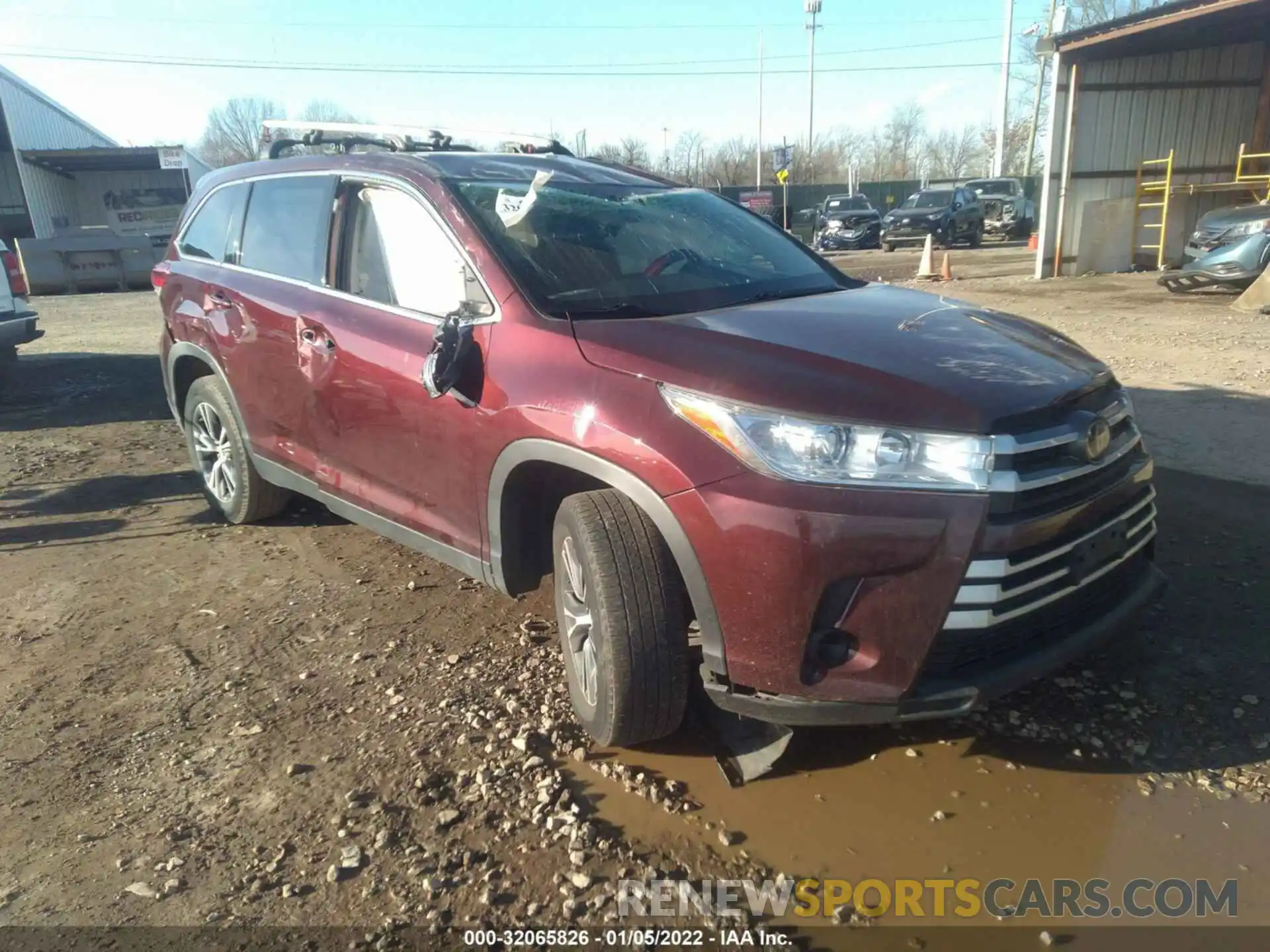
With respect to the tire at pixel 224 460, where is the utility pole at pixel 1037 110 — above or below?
above

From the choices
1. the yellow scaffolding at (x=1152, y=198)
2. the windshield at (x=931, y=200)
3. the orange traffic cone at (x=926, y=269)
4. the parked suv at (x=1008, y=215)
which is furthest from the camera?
the parked suv at (x=1008, y=215)

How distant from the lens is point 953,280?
1650cm

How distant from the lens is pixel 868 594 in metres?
2.28

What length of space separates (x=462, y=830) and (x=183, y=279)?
365cm

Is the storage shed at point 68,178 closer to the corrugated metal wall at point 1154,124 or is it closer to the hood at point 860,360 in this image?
the corrugated metal wall at point 1154,124

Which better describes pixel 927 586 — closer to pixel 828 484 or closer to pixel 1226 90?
pixel 828 484

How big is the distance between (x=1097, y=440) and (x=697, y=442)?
1.13 meters

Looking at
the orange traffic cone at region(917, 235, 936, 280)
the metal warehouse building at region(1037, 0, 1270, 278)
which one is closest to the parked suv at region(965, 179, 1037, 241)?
the metal warehouse building at region(1037, 0, 1270, 278)

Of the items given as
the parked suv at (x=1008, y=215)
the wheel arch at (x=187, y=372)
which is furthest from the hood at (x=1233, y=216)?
the parked suv at (x=1008, y=215)

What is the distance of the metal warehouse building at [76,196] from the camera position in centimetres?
2027

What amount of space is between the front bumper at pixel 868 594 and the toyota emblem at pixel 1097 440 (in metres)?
0.14

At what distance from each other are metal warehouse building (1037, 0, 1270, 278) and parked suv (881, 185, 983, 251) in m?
8.36

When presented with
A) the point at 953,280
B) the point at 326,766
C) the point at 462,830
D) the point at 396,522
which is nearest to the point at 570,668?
the point at 462,830

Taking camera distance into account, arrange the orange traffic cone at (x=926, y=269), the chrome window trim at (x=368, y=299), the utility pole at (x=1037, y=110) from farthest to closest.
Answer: the utility pole at (x=1037, y=110) < the orange traffic cone at (x=926, y=269) < the chrome window trim at (x=368, y=299)
